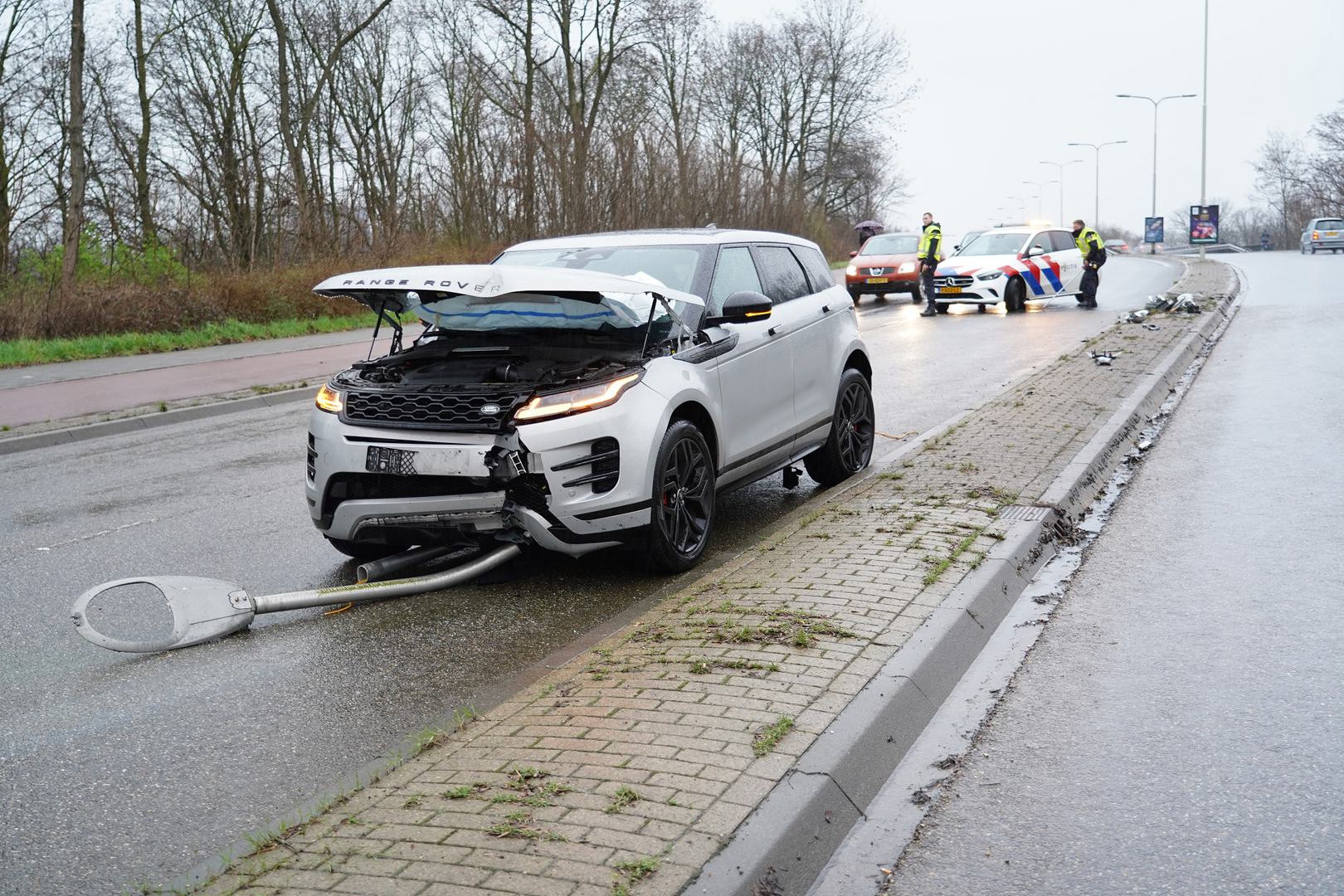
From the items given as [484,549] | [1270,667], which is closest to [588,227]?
[484,549]

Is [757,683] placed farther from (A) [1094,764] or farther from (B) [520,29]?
(B) [520,29]

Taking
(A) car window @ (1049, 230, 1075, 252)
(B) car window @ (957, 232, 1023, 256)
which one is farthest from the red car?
(A) car window @ (1049, 230, 1075, 252)

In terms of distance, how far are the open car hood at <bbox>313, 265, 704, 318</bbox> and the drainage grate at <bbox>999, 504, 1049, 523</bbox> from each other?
217cm

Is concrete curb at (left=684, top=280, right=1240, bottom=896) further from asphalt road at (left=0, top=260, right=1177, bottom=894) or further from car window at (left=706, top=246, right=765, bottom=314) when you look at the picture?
car window at (left=706, top=246, right=765, bottom=314)

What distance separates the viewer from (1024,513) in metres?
7.25

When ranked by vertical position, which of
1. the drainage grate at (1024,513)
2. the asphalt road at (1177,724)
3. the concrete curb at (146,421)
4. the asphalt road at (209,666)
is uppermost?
the concrete curb at (146,421)

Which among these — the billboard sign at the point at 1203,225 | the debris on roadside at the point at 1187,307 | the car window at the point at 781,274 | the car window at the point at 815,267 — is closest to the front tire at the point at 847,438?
the car window at the point at 815,267

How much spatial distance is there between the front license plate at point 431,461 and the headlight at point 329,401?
41 centimetres

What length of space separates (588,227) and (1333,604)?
92.2ft

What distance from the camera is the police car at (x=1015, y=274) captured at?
25.7 meters

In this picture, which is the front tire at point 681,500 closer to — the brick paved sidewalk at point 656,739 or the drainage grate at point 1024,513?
the brick paved sidewalk at point 656,739

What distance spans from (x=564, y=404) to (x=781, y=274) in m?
2.73

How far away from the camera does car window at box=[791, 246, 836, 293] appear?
8664 mm

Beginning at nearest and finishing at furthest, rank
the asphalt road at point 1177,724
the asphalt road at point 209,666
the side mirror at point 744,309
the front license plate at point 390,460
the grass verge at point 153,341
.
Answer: the asphalt road at point 1177,724
the asphalt road at point 209,666
the front license plate at point 390,460
the side mirror at point 744,309
the grass verge at point 153,341
